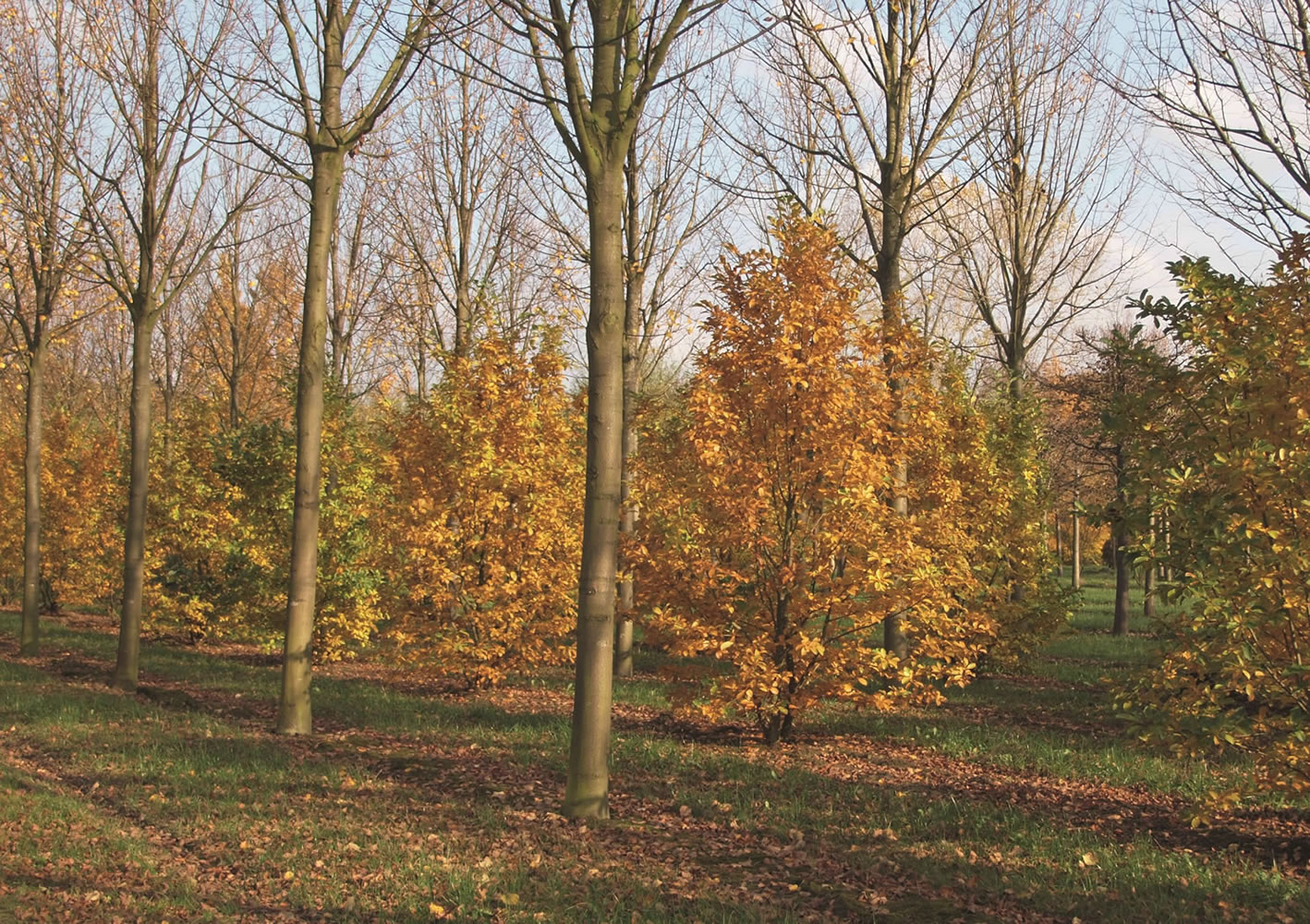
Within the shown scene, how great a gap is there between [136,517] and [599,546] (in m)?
8.83

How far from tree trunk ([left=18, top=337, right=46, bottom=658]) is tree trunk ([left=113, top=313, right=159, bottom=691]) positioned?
149 inches

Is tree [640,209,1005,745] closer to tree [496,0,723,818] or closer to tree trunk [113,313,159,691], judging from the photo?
tree [496,0,723,818]

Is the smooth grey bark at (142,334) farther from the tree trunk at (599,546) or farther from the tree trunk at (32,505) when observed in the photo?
the tree trunk at (599,546)

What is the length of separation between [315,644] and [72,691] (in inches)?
143

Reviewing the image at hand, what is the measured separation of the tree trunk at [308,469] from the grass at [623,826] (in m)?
0.57

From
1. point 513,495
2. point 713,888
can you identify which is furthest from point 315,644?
point 713,888

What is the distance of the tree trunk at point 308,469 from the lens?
30.3ft

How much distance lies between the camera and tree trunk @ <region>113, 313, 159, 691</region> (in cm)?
1229

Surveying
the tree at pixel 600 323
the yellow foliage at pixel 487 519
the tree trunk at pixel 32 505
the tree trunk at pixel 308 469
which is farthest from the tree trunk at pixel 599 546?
the tree trunk at pixel 32 505

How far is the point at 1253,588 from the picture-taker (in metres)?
5.22

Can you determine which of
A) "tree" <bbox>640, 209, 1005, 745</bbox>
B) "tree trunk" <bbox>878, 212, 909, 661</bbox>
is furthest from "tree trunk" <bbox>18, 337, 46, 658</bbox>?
"tree trunk" <bbox>878, 212, 909, 661</bbox>

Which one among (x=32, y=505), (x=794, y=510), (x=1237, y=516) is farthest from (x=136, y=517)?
(x=1237, y=516)

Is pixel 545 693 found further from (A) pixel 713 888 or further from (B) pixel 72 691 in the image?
(A) pixel 713 888

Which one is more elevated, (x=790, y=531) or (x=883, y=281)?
(x=883, y=281)
